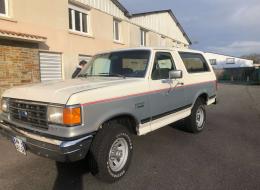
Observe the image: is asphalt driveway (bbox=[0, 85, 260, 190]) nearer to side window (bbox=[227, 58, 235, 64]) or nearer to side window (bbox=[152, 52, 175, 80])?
side window (bbox=[152, 52, 175, 80])

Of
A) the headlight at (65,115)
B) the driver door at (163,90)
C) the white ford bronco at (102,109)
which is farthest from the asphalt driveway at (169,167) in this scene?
the headlight at (65,115)

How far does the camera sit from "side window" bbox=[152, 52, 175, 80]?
4805 mm

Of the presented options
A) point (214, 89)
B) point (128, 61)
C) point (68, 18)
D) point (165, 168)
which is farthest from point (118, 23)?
point (165, 168)

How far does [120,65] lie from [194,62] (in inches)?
84.5

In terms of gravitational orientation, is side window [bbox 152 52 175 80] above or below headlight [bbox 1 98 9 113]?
above

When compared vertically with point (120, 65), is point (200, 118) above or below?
below

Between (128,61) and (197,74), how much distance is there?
1978 mm

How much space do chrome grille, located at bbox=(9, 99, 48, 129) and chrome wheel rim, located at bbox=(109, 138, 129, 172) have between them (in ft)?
3.56

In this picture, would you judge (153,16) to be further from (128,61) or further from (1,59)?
(128,61)

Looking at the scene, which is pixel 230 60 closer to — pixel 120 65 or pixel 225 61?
pixel 225 61

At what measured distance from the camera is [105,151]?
3.66 meters

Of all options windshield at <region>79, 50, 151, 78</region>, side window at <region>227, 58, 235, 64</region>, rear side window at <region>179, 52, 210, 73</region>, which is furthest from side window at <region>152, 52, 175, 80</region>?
side window at <region>227, 58, 235, 64</region>

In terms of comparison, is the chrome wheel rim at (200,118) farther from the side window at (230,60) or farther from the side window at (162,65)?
the side window at (230,60)

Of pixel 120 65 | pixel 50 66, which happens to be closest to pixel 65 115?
pixel 120 65
